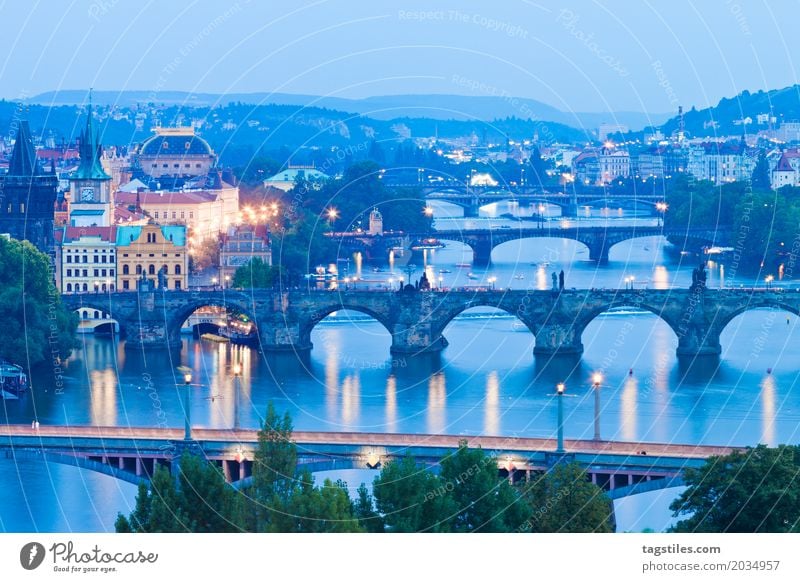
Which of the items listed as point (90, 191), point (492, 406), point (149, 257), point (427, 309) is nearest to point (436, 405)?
point (492, 406)

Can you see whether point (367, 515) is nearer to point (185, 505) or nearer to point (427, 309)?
point (185, 505)

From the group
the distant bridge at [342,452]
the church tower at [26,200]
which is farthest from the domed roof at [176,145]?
the distant bridge at [342,452]

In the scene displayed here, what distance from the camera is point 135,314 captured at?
1935 inches

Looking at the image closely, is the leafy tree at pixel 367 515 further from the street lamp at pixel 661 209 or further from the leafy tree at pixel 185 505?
the street lamp at pixel 661 209

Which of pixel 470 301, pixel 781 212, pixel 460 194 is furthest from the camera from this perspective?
pixel 460 194

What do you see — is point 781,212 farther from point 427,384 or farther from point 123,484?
point 123,484

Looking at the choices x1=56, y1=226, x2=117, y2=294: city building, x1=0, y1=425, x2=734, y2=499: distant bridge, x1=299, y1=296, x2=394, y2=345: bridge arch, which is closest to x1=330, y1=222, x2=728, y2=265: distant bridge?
x1=56, y1=226, x2=117, y2=294: city building

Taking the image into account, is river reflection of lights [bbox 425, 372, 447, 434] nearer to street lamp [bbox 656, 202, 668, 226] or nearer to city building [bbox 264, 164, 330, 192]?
street lamp [bbox 656, 202, 668, 226]

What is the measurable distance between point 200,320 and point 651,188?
47.6 metres

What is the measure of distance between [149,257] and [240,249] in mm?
3444

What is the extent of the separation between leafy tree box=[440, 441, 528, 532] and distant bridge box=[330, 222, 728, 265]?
40.0 m

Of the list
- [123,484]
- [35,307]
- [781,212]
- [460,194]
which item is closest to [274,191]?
[460,194]

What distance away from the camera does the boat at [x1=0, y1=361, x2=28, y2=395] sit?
41.0 m

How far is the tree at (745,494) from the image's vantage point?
80.5ft
